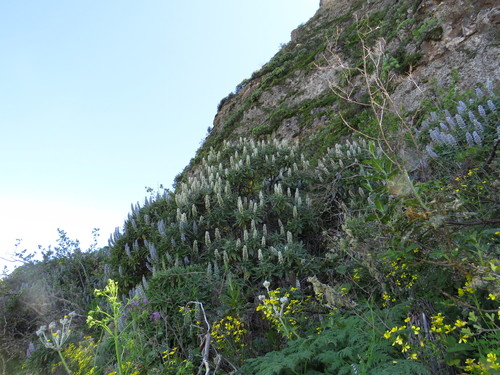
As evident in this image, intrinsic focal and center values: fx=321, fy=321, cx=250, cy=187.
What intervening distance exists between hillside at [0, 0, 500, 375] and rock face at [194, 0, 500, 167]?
76 mm

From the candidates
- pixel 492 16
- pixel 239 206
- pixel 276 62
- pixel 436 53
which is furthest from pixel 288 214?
pixel 276 62

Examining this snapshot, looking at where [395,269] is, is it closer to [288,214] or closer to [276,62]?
[288,214]

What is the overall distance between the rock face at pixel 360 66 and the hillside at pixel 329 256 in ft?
0.25

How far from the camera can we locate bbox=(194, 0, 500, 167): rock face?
24.4 ft

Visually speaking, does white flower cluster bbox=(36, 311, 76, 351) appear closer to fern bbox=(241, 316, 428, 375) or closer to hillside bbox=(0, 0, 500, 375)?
hillside bbox=(0, 0, 500, 375)

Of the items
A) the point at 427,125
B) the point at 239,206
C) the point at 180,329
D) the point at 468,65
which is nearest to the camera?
the point at 180,329

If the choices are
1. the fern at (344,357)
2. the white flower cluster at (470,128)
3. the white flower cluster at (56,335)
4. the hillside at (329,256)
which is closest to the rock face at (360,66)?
the hillside at (329,256)

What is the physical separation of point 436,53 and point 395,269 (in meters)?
8.26

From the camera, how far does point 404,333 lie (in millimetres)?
2027

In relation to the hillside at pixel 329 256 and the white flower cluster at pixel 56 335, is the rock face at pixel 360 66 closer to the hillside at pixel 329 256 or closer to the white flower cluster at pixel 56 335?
the hillside at pixel 329 256

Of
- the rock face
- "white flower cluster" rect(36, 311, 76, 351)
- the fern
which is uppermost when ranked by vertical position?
the rock face

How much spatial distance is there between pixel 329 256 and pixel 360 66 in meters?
10.2

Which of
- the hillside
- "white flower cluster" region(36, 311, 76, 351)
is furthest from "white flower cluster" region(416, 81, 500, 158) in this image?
"white flower cluster" region(36, 311, 76, 351)

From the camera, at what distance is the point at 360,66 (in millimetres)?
11961
